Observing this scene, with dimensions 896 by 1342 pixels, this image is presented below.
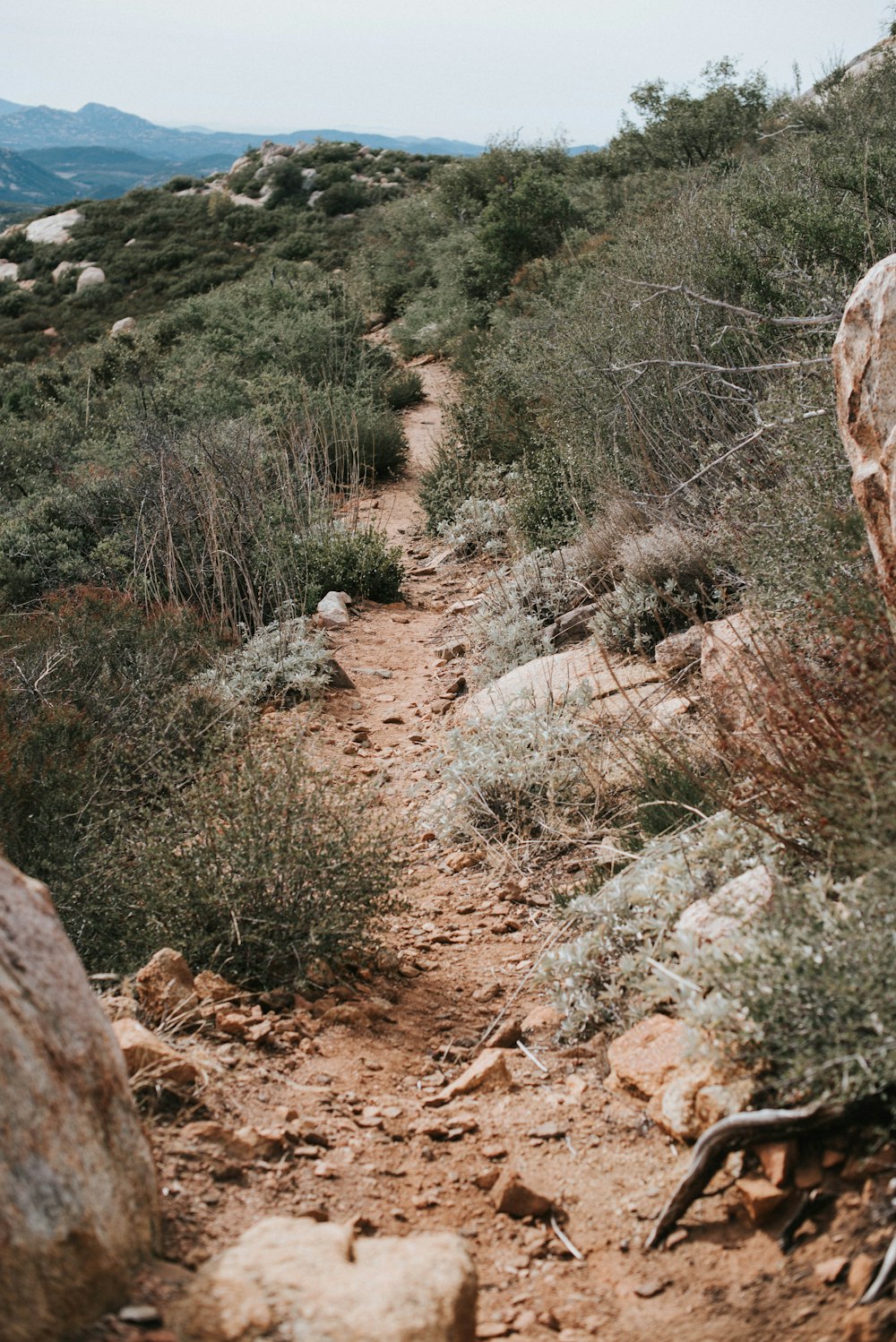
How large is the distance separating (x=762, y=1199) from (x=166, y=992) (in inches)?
65.3

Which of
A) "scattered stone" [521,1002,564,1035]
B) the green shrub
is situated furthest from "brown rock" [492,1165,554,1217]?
the green shrub

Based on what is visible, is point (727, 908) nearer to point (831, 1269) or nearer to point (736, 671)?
point (831, 1269)

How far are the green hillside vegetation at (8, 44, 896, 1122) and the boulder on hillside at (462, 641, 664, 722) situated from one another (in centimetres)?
20

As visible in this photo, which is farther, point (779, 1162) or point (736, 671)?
point (736, 671)

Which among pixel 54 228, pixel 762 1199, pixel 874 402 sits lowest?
pixel 762 1199

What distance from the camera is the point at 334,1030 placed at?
306cm

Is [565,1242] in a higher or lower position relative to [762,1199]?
lower

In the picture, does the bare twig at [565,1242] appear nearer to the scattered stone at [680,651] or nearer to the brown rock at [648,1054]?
the brown rock at [648,1054]

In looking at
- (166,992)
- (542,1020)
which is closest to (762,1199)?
(542,1020)

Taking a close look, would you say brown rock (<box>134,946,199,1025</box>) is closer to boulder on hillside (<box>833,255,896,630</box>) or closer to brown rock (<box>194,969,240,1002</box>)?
brown rock (<box>194,969,240,1002</box>)

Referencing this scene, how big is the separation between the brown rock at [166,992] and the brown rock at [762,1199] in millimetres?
1524

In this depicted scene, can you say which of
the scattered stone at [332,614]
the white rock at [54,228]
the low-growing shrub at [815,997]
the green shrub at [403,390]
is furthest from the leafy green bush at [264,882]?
the white rock at [54,228]

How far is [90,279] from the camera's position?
25.6 m

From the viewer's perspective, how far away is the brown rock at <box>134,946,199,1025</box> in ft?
9.37
